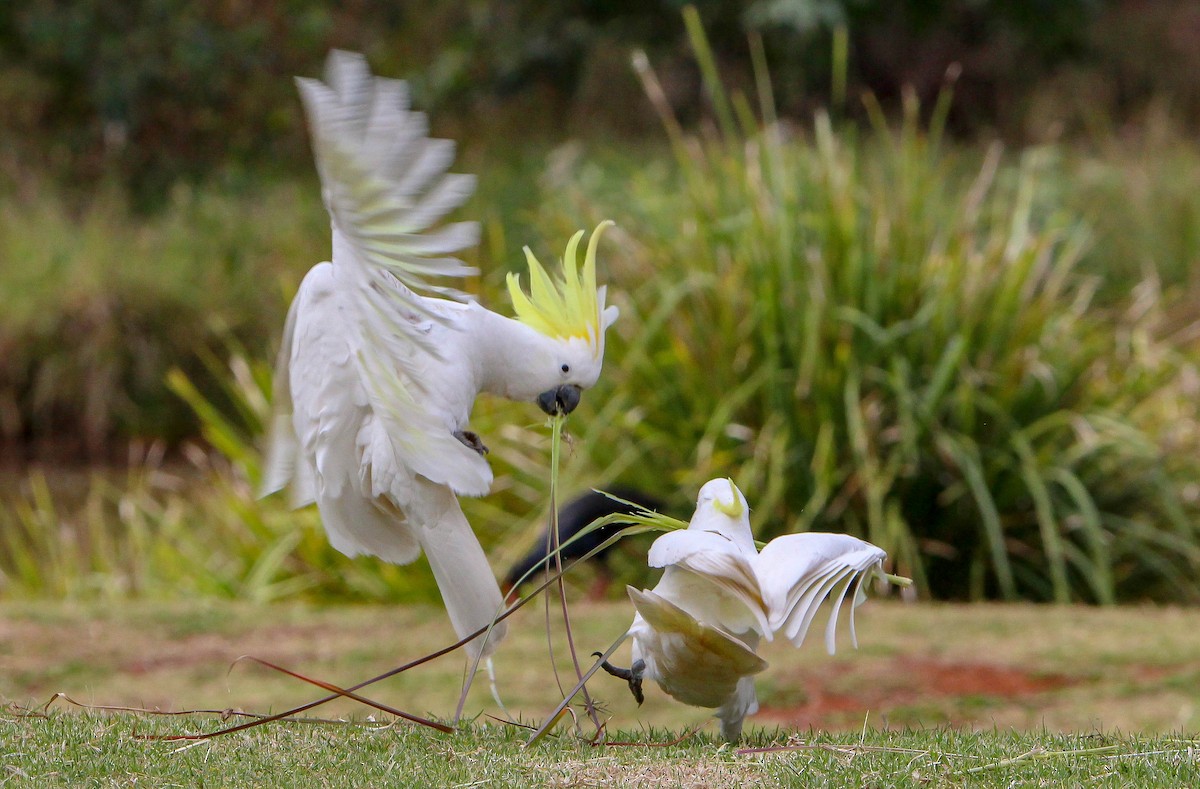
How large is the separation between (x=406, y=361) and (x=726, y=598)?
69 centimetres

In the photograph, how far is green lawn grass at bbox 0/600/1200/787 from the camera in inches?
86.7

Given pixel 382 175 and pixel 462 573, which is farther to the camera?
pixel 462 573

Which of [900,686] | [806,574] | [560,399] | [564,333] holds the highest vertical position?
[564,333]

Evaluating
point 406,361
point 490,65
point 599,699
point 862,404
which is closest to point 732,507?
point 406,361

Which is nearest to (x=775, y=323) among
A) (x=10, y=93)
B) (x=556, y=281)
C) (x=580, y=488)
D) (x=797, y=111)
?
(x=580, y=488)

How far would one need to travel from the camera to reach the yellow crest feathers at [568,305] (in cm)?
246

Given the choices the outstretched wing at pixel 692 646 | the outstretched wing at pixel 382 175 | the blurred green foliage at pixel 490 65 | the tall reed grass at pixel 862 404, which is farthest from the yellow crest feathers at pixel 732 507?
the blurred green foliage at pixel 490 65

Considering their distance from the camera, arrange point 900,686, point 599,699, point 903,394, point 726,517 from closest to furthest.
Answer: point 726,517 < point 599,699 < point 900,686 < point 903,394

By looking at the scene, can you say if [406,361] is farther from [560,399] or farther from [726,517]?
[726,517]

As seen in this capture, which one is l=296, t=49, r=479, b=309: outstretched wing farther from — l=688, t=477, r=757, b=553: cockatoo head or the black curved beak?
l=688, t=477, r=757, b=553: cockatoo head

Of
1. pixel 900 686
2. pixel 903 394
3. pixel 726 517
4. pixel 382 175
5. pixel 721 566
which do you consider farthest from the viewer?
pixel 903 394

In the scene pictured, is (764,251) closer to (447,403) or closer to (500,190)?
(447,403)

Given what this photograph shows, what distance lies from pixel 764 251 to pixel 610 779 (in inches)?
156

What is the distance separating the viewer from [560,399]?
2457mm
